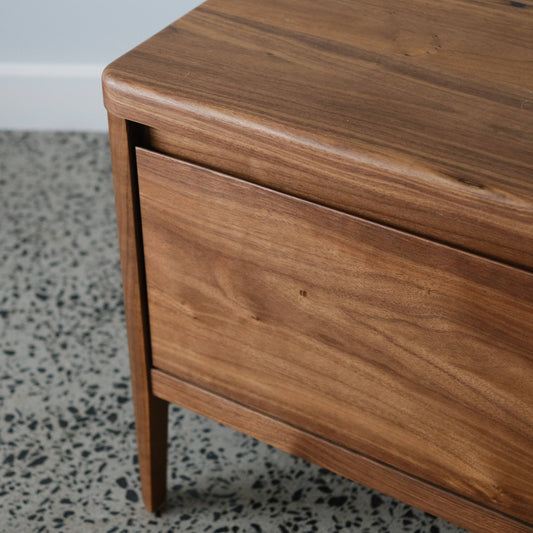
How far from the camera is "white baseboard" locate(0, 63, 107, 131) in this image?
157 centimetres

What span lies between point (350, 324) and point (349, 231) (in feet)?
0.29

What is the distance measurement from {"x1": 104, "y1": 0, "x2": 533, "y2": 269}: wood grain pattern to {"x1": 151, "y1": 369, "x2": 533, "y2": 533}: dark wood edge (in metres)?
0.25

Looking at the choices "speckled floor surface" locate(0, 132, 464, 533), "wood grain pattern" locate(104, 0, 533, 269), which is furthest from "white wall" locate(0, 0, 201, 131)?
"wood grain pattern" locate(104, 0, 533, 269)

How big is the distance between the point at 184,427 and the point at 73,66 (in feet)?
2.92

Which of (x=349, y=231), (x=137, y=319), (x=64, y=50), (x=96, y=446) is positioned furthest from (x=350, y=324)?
(x=64, y=50)

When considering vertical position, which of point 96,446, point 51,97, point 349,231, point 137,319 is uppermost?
point 349,231

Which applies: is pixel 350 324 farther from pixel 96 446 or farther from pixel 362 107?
pixel 96 446

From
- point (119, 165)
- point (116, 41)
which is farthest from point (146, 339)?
point (116, 41)

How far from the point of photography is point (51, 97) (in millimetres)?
1595

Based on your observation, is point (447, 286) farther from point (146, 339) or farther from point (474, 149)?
point (146, 339)

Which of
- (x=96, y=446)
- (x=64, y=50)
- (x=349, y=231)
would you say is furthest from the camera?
(x=64, y=50)

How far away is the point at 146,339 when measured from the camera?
0.74m

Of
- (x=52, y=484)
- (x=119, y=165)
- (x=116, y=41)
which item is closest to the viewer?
(x=119, y=165)

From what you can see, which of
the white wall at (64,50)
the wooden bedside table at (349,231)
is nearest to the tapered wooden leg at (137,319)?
the wooden bedside table at (349,231)
